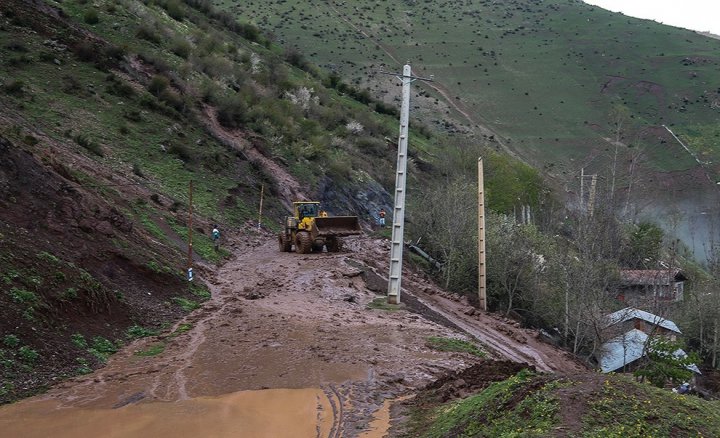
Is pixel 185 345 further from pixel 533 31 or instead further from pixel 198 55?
pixel 533 31

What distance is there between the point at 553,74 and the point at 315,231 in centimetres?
7097

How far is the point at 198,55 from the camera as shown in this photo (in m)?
46.2

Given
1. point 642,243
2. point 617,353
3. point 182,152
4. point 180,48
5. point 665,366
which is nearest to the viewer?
point 665,366

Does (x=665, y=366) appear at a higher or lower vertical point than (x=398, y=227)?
lower

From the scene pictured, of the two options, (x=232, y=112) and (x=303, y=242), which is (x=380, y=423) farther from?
(x=232, y=112)

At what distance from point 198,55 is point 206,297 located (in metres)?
31.9

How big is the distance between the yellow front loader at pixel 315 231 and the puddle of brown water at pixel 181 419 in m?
16.6

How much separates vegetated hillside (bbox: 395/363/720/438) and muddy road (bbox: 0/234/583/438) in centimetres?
160

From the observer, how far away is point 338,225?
1094 inches

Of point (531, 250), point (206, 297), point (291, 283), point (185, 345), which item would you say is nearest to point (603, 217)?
point (531, 250)

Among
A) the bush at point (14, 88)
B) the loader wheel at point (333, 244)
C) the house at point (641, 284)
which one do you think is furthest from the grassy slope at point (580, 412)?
the house at point (641, 284)

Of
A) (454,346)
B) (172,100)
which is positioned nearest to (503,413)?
(454,346)

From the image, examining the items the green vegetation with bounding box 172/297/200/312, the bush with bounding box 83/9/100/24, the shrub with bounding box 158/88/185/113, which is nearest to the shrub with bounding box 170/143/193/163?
the shrub with bounding box 158/88/185/113

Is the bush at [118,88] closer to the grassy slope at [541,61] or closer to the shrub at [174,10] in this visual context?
the shrub at [174,10]
